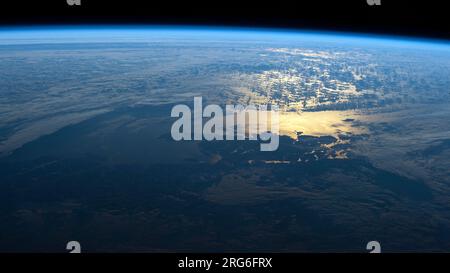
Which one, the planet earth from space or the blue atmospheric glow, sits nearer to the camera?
the planet earth from space

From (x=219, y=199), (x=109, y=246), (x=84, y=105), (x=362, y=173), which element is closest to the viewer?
(x=109, y=246)

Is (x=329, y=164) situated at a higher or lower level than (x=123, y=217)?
higher

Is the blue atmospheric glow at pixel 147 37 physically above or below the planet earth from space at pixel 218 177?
above

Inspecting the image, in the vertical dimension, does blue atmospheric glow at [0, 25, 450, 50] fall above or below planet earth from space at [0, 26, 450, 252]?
above

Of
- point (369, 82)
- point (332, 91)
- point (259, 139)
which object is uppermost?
point (369, 82)

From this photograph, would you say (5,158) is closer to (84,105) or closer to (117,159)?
(117,159)

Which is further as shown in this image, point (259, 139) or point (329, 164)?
point (259, 139)

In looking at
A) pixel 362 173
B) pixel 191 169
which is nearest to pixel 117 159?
pixel 191 169

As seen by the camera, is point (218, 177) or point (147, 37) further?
point (147, 37)

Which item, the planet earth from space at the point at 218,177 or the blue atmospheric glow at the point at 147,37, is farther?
the blue atmospheric glow at the point at 147,37

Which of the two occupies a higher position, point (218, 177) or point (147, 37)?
point (147, 37)
